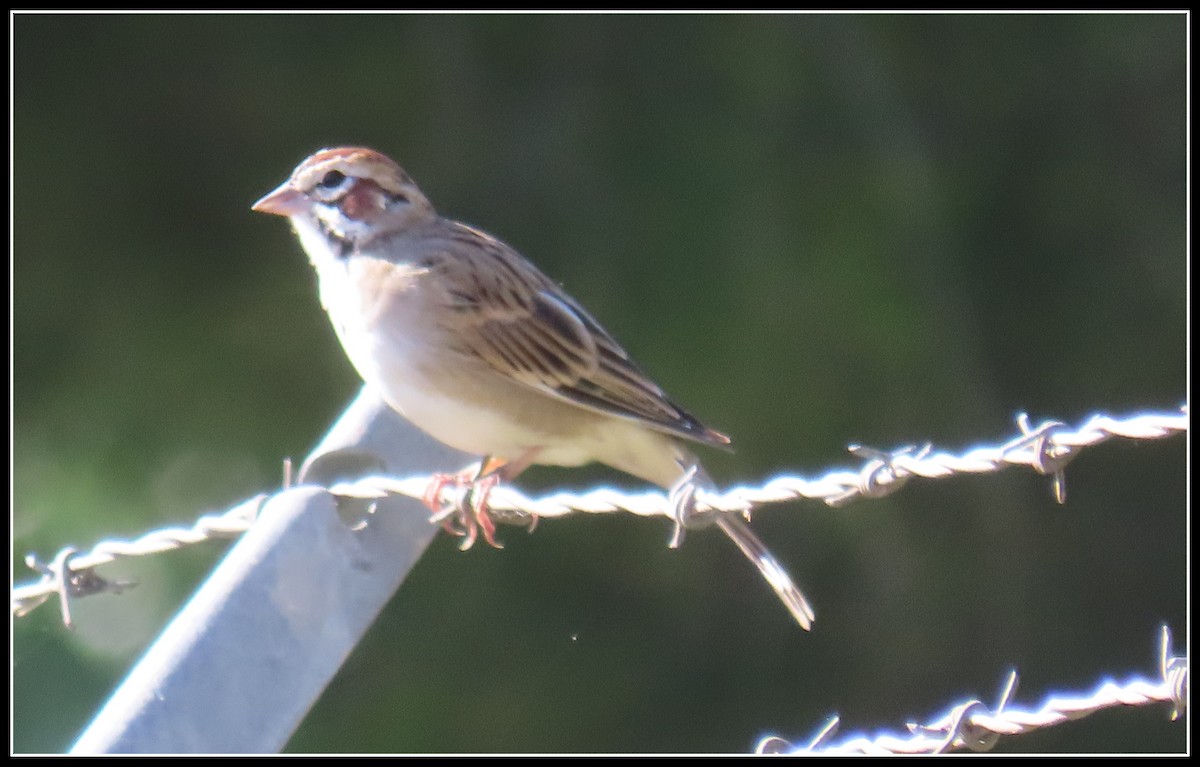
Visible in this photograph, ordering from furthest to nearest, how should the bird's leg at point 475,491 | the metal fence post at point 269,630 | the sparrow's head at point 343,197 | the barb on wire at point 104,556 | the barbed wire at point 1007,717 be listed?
the sparrow's head at point 343,197, the bird's leg at point 475,491, the barb on wire at point 104,556, the metal fence post at point 269,630, the barbed wire at point 1007,717

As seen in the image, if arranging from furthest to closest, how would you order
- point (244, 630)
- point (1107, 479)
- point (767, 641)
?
point (1107, 479) → point (767, 641) → point (244, 630)

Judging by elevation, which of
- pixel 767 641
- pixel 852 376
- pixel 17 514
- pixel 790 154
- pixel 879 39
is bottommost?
pixel 17 514

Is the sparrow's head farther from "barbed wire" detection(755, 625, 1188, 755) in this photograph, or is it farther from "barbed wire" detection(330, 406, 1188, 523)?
"barbed wire" detection(755, 625, 1188, 755)

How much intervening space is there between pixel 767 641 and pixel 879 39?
6.83 feet

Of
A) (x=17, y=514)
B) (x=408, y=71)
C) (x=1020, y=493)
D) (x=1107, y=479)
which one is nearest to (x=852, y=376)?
(x=1020, y=493)

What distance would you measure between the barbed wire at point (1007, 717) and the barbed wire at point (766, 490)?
0.21m

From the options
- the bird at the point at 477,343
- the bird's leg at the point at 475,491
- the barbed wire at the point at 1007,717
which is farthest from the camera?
the bird at the point at 477,343

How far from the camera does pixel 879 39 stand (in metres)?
5.71

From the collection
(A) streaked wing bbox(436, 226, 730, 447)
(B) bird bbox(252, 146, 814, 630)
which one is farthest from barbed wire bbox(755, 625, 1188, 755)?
(A) streaked wing bbox(436, 226, 730, 447)

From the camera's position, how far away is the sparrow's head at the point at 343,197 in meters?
3.37

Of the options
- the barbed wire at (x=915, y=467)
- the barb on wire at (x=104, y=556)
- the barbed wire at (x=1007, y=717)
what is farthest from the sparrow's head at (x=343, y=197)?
the barbed wire at (x=1007, y=717)

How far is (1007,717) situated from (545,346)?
63.0 inches

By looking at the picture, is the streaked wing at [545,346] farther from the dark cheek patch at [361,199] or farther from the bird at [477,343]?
the dark cheek patch at [361,199]

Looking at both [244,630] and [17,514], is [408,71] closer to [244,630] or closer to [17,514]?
[17,514]
